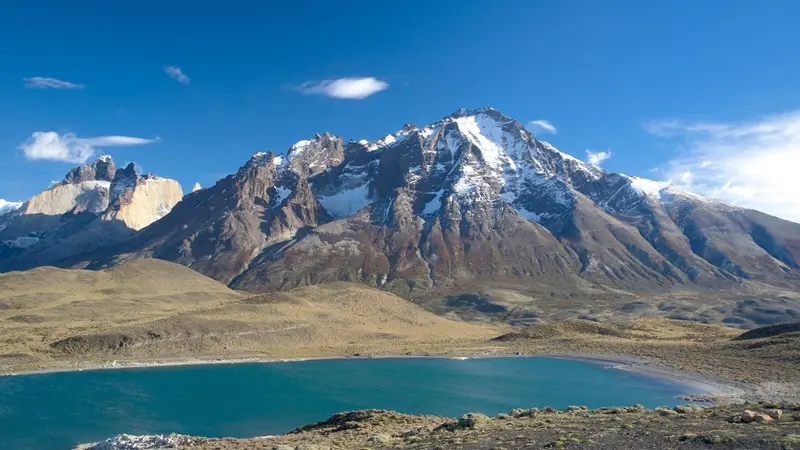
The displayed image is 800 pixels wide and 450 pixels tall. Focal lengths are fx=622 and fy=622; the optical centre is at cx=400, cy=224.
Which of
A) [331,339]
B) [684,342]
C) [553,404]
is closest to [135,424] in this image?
[553,404]

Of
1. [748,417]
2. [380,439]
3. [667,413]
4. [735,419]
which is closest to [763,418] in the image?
[748,417]

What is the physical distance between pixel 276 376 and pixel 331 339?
134 feet

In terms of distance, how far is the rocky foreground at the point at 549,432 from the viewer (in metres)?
25.9

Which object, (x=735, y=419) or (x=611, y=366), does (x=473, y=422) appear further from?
(x=611, y=366)

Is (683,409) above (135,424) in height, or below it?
above

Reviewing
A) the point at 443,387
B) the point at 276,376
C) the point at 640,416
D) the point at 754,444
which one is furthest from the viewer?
the point at 276,376

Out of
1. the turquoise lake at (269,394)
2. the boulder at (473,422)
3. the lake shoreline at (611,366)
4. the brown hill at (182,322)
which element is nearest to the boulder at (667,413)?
the boulder at (473,422)

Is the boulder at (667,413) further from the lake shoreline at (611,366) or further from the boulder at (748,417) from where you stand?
the lake shoreline at (611,366)

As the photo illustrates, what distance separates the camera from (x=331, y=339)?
400 ft

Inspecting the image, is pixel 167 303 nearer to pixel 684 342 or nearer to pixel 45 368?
pixel 45 368

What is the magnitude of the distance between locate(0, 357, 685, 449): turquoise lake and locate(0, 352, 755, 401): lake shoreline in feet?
6.98

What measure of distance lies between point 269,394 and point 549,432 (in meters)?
43.1

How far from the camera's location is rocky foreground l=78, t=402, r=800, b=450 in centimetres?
2589

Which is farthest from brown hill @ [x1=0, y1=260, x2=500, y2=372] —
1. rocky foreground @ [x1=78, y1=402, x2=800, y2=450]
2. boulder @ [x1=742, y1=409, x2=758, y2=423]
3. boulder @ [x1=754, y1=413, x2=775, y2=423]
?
boulder @ [x1=754, y1=413, x2=775, y2=423]
